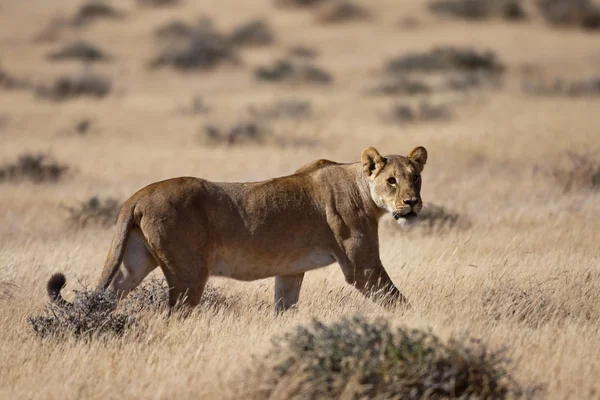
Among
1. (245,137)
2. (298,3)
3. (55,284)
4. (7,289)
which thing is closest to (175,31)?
(298,3)

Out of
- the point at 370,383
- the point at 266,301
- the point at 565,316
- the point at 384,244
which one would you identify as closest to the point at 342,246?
the point at 266,301

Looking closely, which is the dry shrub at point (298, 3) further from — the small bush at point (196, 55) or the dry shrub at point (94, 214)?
the dry shrub at point (94, 214)

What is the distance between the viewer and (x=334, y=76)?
32.3 meters

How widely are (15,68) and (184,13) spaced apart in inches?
666

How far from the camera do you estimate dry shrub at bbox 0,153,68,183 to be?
654 inches

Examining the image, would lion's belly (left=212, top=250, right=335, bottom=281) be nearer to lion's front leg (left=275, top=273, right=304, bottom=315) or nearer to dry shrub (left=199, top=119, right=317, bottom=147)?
lion's front leg (left=275, top=273, right=304, bottom=315)

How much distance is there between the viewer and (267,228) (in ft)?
25.1

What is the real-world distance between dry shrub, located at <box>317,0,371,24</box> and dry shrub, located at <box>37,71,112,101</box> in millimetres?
19411

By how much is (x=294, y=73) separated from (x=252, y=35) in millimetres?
11225

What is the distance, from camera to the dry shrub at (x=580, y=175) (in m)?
15.3

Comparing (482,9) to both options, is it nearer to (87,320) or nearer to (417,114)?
(417,114)

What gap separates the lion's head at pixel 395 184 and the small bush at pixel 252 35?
3440 centimetres

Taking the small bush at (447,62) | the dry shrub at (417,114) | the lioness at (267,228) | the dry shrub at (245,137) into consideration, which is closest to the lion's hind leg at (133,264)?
the lioness at (267,228)

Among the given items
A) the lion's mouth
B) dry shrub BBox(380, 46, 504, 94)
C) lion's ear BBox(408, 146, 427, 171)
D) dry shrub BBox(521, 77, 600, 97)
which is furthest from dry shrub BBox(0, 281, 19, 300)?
dry shrub BBox(521, 77, 600, 97)
